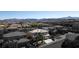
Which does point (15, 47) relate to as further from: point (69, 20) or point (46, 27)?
point (69, 20)

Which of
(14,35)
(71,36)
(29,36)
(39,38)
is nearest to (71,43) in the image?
(71,36)

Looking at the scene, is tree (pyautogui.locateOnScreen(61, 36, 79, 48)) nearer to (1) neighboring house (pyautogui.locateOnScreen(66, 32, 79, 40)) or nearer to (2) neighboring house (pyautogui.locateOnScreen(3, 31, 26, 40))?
(1) neighboring house (pyautogui.locateOnScreen(66, 32, 79, 40))

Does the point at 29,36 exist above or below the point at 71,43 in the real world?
above

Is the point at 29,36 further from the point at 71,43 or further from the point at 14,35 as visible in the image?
the point at 71,43

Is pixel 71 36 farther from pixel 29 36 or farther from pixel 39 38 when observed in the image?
pixel 29 36

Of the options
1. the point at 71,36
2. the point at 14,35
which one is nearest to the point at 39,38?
the point at 14,35

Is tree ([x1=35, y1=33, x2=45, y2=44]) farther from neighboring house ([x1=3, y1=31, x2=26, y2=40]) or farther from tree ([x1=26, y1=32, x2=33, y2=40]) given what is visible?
neighboring house ([x1=3, y1=31, x2=26, y2=40])

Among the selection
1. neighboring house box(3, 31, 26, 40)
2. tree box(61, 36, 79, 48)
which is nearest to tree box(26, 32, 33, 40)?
neighboring house box(3, 31, 26, 40)

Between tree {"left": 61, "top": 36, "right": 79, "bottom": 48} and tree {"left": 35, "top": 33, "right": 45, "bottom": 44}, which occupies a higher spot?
tree {"left": 35, "top": 33, "right": 45, "bottom": 44}

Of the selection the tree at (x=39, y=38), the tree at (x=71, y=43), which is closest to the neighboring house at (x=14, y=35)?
the tree at (x=39, y=38)

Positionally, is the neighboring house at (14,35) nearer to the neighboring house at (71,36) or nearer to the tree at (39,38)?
the tree at (39,38)
